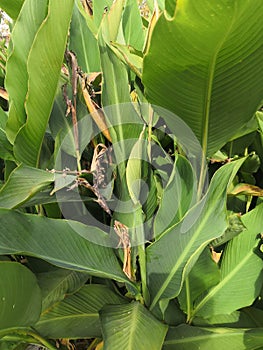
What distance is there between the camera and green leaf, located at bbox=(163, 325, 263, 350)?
0.85 meters

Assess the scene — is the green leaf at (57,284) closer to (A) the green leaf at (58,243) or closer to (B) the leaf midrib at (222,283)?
(A) the green leaf at (58,243)

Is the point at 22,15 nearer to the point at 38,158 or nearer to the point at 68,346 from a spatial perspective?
the point at 38,158

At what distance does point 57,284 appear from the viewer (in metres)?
0.91

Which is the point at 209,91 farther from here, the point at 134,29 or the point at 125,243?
the point at 134,29

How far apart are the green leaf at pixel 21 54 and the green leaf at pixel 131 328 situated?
1.23 feet

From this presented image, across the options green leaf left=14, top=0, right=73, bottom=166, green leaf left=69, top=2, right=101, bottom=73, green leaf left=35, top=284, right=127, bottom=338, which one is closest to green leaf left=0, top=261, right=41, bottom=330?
green leaf left=35, top=284, right=127, bottom=338

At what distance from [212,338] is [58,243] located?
1.06 ft

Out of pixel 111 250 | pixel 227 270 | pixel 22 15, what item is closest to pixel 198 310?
pixel 227 270

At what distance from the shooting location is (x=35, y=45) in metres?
0.74

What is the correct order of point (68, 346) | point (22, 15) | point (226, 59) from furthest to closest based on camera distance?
point (68, 346)
point (22, 15)
point (226, 59)

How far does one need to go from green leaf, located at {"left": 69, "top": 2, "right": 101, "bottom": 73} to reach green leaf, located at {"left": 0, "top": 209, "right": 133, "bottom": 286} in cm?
41

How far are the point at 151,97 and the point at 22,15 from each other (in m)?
0.30

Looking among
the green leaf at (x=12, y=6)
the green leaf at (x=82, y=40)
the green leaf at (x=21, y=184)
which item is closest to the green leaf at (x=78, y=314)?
the green leaf at (x=21, y=184)

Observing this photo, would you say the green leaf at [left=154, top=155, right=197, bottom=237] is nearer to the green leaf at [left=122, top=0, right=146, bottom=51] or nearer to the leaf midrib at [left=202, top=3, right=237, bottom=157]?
the leaf midrib at [left=202, top=3, right=237, bottom=157]
